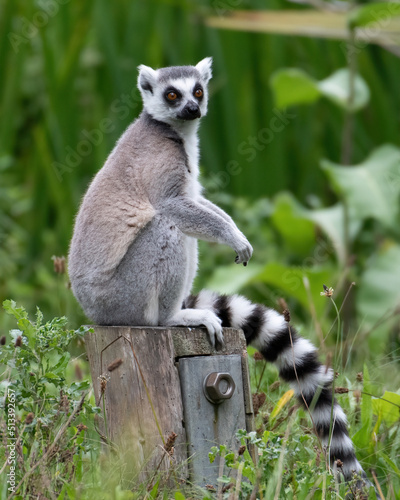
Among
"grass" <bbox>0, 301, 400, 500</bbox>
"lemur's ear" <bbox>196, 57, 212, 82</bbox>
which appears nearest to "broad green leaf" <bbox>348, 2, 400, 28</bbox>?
"lemur's ear" <bbox>196, 57, 212, 82</bbox>

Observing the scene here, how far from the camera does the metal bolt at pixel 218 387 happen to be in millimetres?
2701

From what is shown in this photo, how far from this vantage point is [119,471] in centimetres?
247

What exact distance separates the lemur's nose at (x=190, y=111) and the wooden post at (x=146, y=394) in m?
1.22

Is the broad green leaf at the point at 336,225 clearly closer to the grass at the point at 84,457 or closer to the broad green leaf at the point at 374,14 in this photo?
the broad green leaf at the point at 374,14

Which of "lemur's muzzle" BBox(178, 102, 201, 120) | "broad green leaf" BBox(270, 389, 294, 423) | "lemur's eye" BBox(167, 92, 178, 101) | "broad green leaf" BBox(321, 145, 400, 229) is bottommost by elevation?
"broad green leaf" BBox(270, 389, 294, 423)

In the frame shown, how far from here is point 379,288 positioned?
18.3 feet

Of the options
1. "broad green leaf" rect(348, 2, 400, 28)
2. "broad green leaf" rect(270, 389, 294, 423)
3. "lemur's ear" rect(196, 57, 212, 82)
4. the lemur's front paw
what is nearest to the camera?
"broad green leaf" rect(270, 389, 294, 423)

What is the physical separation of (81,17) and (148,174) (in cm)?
438

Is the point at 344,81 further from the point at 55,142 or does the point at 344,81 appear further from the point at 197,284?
the point at 55,142

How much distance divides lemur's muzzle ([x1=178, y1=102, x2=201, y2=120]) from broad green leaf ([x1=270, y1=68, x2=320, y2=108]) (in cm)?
211

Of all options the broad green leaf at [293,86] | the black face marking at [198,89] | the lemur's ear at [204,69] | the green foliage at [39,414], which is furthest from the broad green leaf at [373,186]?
the green foliage at [39,414]

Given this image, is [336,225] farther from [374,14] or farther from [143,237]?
[143,237]

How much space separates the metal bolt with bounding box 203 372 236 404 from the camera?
270 centimetres

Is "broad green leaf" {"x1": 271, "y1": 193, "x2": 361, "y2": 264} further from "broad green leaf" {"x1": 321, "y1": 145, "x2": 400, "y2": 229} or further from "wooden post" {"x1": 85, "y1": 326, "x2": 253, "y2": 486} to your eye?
"wooden post" {"x1": 85, "y1": 326, "x2": 253, "y2": 486}
